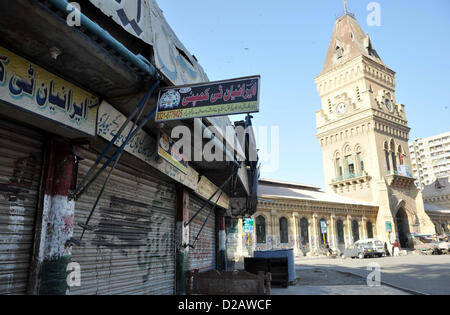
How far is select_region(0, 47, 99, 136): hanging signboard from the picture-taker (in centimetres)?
376

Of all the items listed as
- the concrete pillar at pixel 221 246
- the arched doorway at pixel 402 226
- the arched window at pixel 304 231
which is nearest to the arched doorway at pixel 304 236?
the arched window at pixel 304 231

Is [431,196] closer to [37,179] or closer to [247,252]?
[247,252]

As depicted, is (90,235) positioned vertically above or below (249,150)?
below

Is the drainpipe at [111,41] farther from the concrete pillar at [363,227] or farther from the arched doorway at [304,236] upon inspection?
the concrete pillar at [363,227]

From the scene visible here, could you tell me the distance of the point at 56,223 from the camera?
185 inches

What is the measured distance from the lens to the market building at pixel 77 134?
385 cm

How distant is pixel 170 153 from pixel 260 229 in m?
29.5

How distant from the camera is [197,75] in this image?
7.48 m

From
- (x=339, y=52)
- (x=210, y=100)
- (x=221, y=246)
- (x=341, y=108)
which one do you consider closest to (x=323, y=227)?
(x=341, y=108)

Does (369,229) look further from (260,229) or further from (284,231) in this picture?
(260,229)

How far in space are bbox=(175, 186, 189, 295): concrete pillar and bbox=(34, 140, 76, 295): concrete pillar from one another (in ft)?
14.5

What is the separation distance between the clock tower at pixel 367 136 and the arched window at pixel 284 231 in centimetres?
1608
